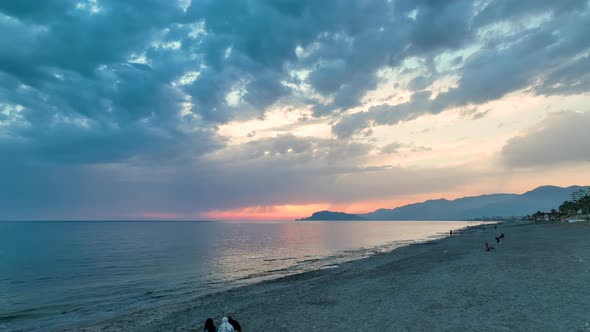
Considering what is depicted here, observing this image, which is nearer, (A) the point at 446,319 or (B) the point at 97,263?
(A) the point at 446,319

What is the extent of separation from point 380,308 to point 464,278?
9.00m

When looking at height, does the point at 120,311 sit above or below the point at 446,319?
below

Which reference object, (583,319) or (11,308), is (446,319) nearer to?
(583,319)

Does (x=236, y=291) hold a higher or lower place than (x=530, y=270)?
lower

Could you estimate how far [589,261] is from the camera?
24.3 meters

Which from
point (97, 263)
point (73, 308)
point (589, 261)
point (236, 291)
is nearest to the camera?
point (589, 261)

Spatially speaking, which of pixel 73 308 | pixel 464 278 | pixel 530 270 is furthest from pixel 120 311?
pixel 530 270

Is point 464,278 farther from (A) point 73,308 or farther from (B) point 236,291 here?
(A) point 73,308

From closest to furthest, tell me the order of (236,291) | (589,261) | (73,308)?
(589,261) < (73,308) < (236,291)

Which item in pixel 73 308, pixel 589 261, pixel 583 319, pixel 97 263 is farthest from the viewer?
pixel 97 263

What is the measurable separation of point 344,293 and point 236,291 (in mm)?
12177

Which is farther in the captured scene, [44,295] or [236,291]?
[44,295]

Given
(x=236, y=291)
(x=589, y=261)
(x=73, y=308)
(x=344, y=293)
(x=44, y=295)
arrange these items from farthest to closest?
(x=44, y=295)
(x=236, y=291)
(x=73, y=308)
(x=589, y=261)
(x=344, y=293)

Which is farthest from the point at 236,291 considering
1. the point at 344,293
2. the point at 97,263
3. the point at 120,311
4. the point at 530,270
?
the point at 97,263
